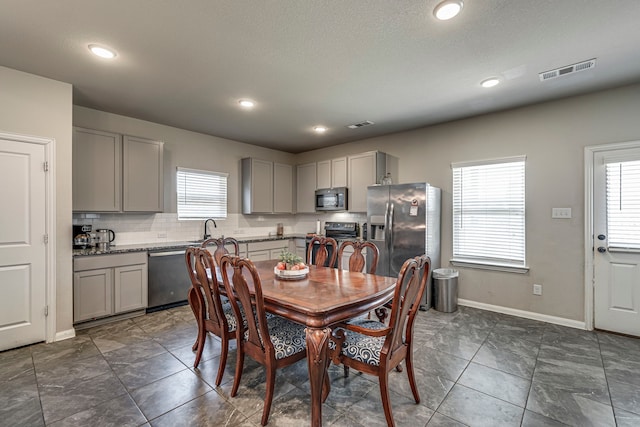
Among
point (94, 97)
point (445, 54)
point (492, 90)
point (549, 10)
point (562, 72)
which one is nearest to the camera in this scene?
point (549, 10)

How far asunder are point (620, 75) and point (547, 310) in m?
2.61

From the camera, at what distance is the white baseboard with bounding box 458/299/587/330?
11.1 ft

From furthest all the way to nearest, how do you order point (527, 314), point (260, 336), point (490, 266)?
point (490, 266) → point (527, 314) → point (260, 336)

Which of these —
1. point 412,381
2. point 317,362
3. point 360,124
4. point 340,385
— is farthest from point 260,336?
point 360,124

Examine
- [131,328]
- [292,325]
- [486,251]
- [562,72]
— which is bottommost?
[131,328]

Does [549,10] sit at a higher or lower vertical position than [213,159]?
higher

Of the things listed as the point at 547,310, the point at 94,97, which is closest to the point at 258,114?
the point at 94,97

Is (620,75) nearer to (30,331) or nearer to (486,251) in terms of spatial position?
→ (486,251)

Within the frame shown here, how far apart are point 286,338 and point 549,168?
3628 mm

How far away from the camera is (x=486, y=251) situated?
13.2 feet

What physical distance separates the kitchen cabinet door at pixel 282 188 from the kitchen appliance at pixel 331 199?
0.68 m

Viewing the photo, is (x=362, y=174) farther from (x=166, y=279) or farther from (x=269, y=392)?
(x=269, y=392)

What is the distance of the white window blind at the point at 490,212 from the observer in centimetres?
379

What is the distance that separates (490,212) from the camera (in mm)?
4000
